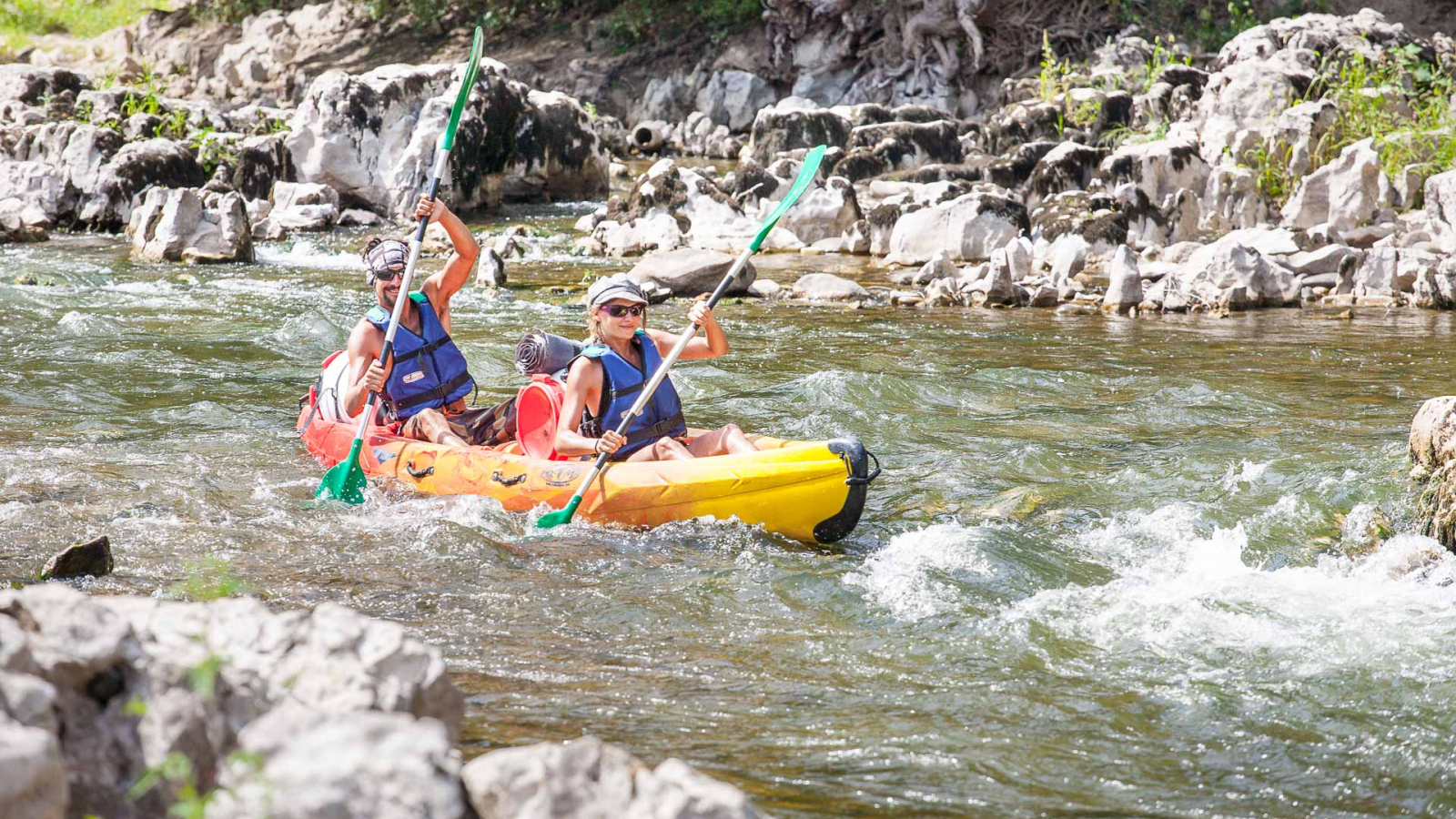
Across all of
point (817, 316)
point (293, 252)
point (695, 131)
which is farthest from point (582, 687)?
point (695, 131)

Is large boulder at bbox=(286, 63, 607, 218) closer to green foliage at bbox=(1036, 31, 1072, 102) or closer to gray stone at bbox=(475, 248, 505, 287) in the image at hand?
gray stone at bbox=(475, 248, 505, 287)

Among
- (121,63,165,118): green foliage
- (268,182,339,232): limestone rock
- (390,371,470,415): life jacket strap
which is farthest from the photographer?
(121,63,165,118): green foliage

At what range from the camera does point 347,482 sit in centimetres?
567

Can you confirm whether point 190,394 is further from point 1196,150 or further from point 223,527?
point 1196,150

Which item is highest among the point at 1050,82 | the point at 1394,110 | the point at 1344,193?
the point at 1050,82

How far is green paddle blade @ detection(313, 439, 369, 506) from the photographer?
18.5 ft

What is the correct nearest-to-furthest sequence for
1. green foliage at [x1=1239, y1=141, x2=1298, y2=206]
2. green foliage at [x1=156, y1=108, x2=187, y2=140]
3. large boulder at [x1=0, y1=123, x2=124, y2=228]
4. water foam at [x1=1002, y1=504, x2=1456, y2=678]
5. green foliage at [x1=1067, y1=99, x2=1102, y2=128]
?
water foam at [x1=1002, y1=504, x2=1456, y2=678] → green foliage at [x1=1239, y1=141, x2=1298, y2=206] → large boulder at [x1=0, y1=123, x2=124, y2=228] → green foliage at [x1=156, y1=108, x2=187, y2=140] → green foliage at [x1=1067, y1=99, x2=1102, y2=128]

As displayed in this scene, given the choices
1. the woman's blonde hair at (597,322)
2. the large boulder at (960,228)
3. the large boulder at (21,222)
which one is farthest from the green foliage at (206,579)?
Result: the large boulder at (21,222)

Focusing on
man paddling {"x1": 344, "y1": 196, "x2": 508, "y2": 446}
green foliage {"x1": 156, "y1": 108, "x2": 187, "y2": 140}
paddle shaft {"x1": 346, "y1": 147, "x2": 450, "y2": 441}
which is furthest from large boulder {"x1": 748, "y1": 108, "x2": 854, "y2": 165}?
paddle shaft {"x1": 346, "y1": 147, "x2": 450, "y2": 441}

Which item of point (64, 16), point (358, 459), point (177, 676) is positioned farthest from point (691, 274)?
point (64, 16)

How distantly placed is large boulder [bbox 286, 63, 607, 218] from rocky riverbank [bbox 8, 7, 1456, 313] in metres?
0.03

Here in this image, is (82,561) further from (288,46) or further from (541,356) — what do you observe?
(288,46)

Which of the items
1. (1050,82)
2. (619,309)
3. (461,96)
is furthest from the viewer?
(1050,82)

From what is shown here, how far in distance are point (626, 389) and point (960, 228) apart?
8.12 m
